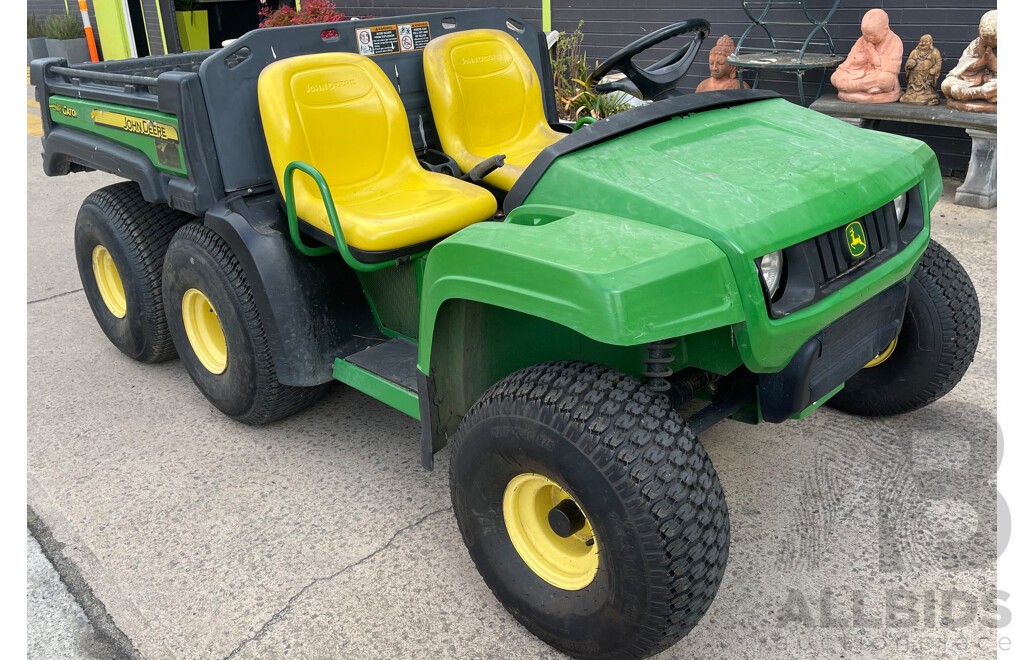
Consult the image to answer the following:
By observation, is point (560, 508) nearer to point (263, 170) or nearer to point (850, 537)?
point (850, 537)

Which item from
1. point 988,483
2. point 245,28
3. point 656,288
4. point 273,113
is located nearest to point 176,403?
point 273,113

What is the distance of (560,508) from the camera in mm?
2123

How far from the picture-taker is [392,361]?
2.88 metres

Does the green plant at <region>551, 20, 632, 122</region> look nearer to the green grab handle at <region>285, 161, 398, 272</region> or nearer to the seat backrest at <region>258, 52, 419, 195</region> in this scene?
the seat backrest at <region>258, 52, 419, 195</region>

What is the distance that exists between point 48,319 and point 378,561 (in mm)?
2781

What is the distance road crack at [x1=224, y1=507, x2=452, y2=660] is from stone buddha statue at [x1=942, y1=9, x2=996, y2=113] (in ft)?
13.3

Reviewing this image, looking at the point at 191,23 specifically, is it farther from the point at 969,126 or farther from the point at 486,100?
the point at 969,126

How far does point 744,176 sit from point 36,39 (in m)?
12.7

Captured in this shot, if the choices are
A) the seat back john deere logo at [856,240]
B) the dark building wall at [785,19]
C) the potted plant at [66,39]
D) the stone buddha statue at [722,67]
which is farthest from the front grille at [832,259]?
the potted plant at [66,39]

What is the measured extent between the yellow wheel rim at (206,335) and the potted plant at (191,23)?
8.37 meters

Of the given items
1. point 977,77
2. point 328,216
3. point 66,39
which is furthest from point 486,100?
point 66,39

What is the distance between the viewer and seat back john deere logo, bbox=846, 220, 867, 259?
215 centimetres

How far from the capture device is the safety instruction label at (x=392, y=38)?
3.20m

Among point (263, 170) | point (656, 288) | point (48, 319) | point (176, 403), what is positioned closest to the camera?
point (656, 288)
